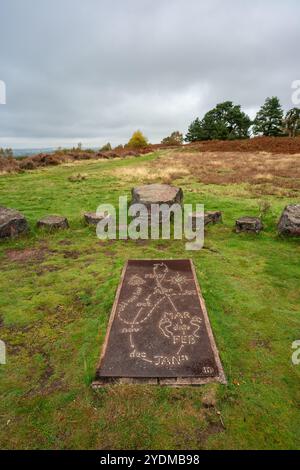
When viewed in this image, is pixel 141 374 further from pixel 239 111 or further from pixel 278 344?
pixel 239 111

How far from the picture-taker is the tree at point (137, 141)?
188 ft

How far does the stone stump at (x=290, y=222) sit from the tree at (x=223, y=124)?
4999 centimetres

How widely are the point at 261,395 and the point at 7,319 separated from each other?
362 centimetres

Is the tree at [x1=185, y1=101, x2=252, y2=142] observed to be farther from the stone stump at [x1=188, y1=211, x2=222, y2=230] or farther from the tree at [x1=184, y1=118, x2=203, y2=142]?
the stone stump at [x1=188, y1=211, x2=222, y2=230]

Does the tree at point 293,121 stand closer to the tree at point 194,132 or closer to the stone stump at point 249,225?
the tree at point 194,132

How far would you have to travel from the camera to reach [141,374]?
3.34 meters

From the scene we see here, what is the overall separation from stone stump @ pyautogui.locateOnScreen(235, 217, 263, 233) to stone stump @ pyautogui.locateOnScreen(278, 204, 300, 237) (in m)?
0.53

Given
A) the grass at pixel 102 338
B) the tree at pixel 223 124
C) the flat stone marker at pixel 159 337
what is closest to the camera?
the grass at pixel 102 338

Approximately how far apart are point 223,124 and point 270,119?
26.6 feet

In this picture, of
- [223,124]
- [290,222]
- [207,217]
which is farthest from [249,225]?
[223,124]

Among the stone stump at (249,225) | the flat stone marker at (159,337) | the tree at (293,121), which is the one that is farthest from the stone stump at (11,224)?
the tree at (293,121)

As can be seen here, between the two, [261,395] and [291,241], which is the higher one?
[291,241]

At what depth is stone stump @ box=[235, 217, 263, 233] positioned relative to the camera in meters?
7.94
